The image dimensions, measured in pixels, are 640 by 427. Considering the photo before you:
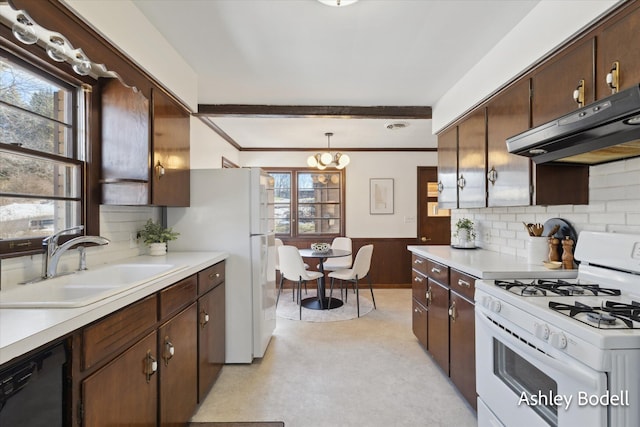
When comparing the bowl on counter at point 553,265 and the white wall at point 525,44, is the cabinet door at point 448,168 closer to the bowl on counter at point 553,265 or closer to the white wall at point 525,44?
the white wall at point 525,44

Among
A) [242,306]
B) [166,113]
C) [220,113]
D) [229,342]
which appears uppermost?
[220,113]

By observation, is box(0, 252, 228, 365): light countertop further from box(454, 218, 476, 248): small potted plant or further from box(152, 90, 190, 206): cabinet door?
box(454, 218, 476, 248): small potted plant

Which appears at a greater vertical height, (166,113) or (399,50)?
(399,50)

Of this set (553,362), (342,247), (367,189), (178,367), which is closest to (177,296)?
(178,367)

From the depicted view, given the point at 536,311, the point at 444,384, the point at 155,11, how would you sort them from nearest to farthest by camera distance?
1. the point at 536,311
2. the point at 155,11
3. the point at 444,384

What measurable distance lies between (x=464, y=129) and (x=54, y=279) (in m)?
2.99

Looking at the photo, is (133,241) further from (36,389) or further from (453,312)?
(453,312)

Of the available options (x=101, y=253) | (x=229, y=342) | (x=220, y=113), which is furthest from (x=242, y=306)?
(x=220, y=113)

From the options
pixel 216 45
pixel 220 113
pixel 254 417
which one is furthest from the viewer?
pixel 220 113

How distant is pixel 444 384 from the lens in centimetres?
247

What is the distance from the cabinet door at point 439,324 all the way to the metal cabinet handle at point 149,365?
6.22ft

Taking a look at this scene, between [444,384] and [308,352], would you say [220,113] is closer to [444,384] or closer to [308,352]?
[308,352]

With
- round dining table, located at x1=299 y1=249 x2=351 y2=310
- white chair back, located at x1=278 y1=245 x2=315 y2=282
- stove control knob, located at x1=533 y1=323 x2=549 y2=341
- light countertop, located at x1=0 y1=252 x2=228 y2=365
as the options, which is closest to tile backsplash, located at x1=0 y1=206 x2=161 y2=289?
light countertop, located at x1=0 y1=252 x2=228 y2=365

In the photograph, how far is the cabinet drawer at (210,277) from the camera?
2.22 m
